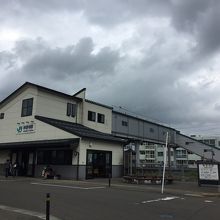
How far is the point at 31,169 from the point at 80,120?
7.96 metres

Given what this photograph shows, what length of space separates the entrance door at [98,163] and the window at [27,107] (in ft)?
27.2

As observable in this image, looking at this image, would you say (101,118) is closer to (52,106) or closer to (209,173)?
(52,106)

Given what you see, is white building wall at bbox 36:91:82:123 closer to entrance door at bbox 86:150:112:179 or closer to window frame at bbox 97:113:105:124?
window frame at bbox 97:113:105:124

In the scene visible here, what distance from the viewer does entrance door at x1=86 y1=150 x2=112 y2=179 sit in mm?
31092

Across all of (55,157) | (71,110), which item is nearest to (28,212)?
(55,157)

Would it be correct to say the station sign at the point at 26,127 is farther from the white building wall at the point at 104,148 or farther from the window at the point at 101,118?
the window at the point at 101,118

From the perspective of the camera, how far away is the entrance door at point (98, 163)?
31.1 m

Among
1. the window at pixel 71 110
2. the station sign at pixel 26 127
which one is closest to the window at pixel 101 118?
the window at pixel 71 110

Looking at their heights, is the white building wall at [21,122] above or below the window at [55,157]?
above

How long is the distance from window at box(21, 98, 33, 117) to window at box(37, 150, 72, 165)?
14.6 feet

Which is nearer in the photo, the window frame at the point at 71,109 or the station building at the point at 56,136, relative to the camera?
the station building at the point at 56,136

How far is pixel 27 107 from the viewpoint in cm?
3569

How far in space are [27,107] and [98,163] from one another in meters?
9.68

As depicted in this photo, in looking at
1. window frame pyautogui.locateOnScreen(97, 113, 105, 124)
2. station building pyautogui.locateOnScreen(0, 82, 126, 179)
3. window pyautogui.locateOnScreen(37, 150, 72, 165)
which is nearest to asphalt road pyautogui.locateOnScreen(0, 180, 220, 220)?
station building pyautogui.locateOnScreen(0, 82, 126, 179)
